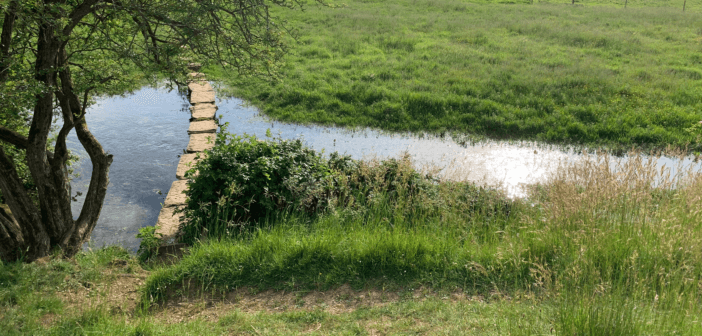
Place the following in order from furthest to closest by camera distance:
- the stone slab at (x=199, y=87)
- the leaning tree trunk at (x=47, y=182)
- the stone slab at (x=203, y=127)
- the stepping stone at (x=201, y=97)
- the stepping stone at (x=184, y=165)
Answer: the stone slab at (x=199, y=87), the stepping stone at (x=201, y=97), the stone slab at (x=203, y=127), the stepping stone at (x=184, y=165), the leaning tree trunk at (x=47, y=182)

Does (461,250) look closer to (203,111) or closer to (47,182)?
(47,182)

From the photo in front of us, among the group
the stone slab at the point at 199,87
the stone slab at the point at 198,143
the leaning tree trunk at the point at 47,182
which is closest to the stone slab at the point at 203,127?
the stone slab at the point at 198,143

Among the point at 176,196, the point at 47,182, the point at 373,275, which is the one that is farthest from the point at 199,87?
the point at 373,275

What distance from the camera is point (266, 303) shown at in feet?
14.6

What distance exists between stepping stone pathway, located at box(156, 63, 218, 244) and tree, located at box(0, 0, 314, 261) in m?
0.86

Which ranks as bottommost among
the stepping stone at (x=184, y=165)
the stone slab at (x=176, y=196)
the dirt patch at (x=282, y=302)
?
the dirt patch at (x=282, y=302)

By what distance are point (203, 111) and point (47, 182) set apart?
5817 mm

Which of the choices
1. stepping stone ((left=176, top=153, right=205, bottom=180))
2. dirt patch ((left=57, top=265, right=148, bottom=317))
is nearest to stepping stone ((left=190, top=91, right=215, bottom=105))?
stepping stone ((left=176, top=153, right=205, bottom=180))

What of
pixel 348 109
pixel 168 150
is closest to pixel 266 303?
pixel 168 150

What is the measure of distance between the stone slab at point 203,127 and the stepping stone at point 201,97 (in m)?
1.61

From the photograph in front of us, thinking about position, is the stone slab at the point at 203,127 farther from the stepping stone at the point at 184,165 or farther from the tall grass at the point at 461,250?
the tall grass at the point at 461,250

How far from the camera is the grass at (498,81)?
10828mm

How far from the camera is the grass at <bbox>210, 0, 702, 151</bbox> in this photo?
10.8 meters

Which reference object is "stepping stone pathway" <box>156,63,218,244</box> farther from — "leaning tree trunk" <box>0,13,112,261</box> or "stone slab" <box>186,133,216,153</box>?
"leaning tree trunk" <box>0,13,112,261</box>
